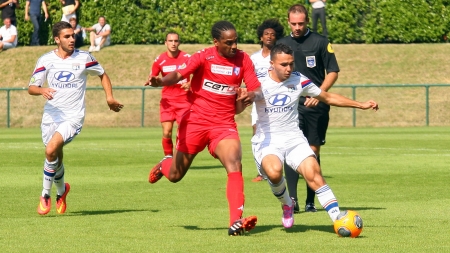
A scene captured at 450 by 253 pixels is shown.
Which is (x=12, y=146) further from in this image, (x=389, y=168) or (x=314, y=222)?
(x=314, y=222)

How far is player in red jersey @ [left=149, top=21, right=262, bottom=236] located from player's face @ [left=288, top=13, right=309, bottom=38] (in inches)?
61.6

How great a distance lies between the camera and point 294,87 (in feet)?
32.6

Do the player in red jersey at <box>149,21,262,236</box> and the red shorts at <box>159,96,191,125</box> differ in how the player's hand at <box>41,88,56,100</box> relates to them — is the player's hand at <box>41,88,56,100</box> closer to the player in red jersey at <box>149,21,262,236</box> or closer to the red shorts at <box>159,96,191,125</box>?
the player in red jersey at <box>149,21,262,236</box>

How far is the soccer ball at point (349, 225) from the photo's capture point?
9.04 metres

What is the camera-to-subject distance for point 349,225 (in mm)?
9039

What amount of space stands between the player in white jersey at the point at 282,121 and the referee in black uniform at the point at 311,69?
59.6 inches

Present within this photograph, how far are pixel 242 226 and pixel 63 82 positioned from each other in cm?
371

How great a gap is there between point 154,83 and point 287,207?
70.7 inches

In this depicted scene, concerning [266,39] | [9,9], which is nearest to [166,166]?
[266,39]

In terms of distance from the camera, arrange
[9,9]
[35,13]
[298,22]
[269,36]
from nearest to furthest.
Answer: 1. [298,22]
2. [269,36]
3. [9,9]
4. [35,13]

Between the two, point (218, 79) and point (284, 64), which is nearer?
point (284, 64)

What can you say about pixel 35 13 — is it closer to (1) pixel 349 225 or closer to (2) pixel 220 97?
(2) pixel 220 97

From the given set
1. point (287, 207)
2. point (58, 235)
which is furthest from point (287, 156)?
point (58, 235)

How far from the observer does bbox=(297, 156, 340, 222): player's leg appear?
369 inches
